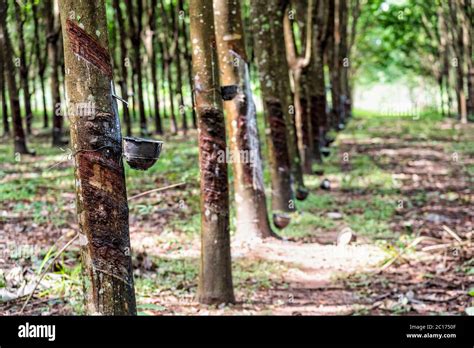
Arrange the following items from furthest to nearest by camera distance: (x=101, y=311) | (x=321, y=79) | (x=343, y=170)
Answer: (x=321, y=79), (x=343, y=170), (x=101, y=311)

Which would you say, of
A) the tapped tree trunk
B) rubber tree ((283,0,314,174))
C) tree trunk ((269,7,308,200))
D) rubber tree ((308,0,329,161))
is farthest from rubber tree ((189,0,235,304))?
rubber tree ((308,0,329,161))

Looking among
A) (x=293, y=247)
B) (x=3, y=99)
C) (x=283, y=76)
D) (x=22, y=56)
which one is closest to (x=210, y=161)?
(x=293, y=247)

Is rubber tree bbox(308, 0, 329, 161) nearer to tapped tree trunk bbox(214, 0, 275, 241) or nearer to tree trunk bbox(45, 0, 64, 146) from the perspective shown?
tree trunk bbox(45, 0, 64, 146)

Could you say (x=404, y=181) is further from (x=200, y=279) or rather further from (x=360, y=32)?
(x=360, y=32)

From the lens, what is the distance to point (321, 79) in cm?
1666

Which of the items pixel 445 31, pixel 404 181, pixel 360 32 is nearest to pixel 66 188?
pixel 404 181

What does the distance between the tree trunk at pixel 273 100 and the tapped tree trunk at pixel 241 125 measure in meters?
1.43

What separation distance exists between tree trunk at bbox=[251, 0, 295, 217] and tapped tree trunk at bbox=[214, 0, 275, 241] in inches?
56.2

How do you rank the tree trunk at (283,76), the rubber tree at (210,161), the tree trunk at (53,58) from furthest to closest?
1. the tree trunk at (53,58)
2. the tree trunk at (283,76)
3. the rubber tree at (210,161)

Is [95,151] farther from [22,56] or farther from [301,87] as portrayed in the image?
[22,56]

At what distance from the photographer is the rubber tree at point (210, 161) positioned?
18.8ft

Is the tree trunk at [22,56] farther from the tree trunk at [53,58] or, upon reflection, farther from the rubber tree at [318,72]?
the rubber tree at [318,72]

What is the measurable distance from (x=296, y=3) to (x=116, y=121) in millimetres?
12616

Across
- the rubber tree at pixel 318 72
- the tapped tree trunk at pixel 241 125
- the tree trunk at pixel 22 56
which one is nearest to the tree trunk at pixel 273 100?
the tapped tree trunk at pixel 241 125
